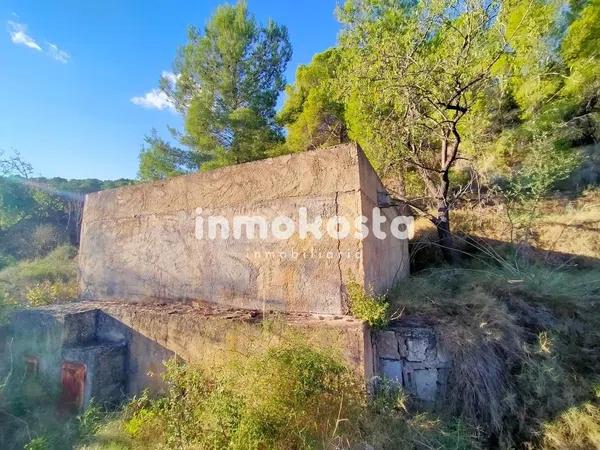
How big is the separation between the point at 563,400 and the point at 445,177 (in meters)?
3.96

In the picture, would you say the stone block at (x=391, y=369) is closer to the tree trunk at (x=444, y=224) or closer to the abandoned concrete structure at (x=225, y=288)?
the abandoned concrete structure at (x=225, y=288)

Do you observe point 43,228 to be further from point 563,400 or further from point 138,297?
Answer: point 563,400

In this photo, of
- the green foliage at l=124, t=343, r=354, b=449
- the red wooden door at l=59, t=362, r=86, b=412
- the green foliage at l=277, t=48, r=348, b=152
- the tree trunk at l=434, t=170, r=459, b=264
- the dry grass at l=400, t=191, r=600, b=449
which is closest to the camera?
the green foliage at l=124, t=343, r=354, b=449

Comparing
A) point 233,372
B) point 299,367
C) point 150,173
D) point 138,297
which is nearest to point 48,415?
point 138,297

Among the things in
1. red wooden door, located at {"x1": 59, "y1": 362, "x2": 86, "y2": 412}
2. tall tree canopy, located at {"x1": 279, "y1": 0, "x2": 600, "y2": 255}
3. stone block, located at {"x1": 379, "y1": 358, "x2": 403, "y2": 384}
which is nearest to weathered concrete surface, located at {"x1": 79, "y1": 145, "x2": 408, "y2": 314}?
stone block, located at {"x1": 379, "y1": 358, "x2": 403, "y2": 384}

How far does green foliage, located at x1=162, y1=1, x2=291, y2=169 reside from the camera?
36.3 feet

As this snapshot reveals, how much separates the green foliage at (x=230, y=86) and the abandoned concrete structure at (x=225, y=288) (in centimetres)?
736

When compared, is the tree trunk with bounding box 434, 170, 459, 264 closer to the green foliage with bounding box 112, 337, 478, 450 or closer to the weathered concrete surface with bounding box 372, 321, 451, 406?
the weathered concrete surface with bounding box 372, 321, 451, 406

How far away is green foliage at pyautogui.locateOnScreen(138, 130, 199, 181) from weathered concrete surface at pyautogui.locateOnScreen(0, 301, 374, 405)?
27.9ft

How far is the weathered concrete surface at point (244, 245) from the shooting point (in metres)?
2.91

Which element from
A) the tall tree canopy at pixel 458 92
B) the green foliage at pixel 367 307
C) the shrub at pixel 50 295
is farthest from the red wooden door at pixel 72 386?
the tall tree canopy at pixel 458 92

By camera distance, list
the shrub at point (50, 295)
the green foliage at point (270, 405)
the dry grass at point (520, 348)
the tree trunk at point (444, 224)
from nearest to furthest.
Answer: the green foliage at point (270, 405) → the dry grass at point (520, 348) → the shrub at point (50, 295) → the tree trunk at point (444, 224)

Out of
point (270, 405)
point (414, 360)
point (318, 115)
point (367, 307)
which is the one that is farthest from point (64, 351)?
point (318, 115)

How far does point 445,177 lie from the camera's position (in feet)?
18.1
